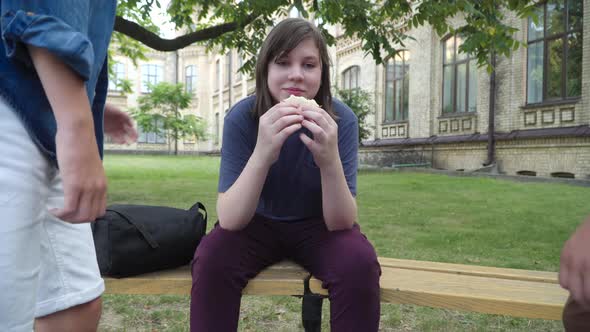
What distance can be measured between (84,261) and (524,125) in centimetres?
1450

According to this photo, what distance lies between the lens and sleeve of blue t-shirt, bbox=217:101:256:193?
2.03 meters

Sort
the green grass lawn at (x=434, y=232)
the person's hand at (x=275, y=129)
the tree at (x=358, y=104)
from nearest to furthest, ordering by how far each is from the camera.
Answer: the person's hand at (x=275, y=129) < the green grass lawn at (x=434, y=232) < the tree at (x=358, y=104)

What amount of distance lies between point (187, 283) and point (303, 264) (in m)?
0.52

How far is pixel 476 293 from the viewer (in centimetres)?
187

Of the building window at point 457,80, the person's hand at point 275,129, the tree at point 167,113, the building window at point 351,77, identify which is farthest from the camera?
the tree at point 167,113

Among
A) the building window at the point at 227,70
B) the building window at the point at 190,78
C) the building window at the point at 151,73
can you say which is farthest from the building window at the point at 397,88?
the building window at the point at 151,73

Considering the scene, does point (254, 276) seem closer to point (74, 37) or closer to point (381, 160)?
point (74, 37)

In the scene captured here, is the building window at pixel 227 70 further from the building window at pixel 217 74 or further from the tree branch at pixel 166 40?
the tree branch at pixel 166 40

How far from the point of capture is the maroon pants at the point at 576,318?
1.32m

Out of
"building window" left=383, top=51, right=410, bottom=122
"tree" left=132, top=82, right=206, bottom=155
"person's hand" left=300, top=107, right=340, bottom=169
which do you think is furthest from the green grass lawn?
"tree" left=132, top=82, right=206, bottom=155

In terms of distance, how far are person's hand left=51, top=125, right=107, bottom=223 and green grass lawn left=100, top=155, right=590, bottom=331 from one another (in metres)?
2.07

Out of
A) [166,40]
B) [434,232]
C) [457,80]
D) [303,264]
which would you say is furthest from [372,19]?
[457,80]

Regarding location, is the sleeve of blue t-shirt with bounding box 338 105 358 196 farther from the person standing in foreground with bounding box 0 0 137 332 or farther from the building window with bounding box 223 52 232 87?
the building window with bounding box 223 52 232 87

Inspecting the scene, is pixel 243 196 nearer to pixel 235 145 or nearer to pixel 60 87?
pixel 235 145
